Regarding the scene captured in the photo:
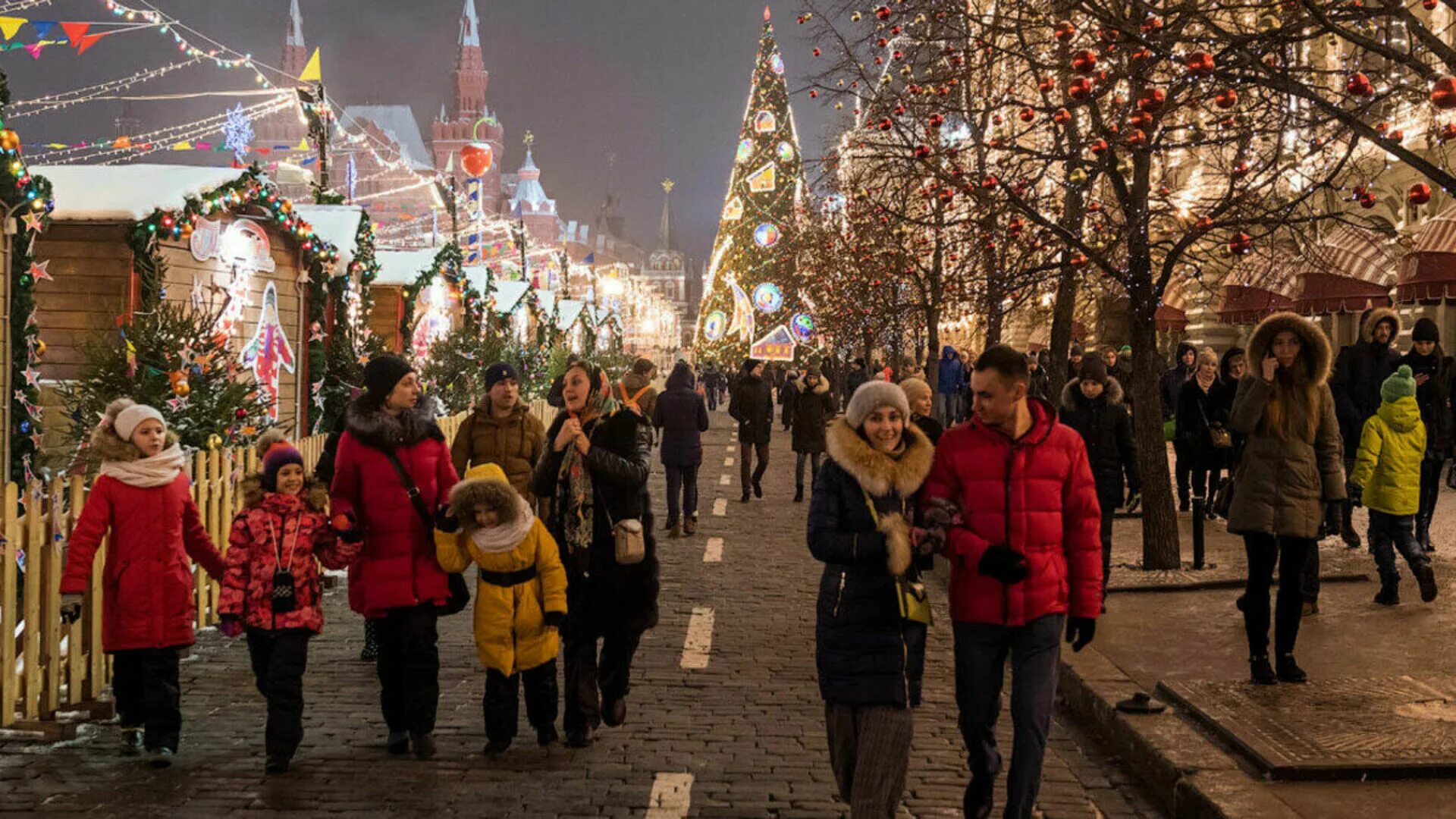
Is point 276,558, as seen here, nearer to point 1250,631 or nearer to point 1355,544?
point 1250,631

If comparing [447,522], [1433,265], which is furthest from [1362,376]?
[447,522]

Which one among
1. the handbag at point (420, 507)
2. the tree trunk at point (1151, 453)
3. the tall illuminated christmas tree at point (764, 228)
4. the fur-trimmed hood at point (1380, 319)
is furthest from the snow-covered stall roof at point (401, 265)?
the tall illuminated christmas tree at point (764, 228)

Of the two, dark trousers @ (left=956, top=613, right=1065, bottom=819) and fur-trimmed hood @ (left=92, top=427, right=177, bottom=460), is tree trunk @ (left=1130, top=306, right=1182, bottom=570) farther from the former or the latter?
fur-trimmed hood @ (left=92, top=427, right=177, bottom=460)

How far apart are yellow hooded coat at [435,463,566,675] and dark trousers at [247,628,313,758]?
766 mm

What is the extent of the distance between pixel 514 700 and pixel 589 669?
0.47m

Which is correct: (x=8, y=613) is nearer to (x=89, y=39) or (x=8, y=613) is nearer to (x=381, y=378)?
Answer: (x=381, y=378)

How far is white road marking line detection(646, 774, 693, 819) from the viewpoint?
5.81 m

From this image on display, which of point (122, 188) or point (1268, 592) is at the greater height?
point (122, 188)

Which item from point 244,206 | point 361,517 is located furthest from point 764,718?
point 244,206

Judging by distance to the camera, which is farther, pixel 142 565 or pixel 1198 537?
pixel 1198 537

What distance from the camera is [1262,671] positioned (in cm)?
756

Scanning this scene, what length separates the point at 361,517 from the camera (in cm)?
684

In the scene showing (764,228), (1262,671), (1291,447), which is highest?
(764,228)

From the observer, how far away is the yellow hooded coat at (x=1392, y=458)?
10008 millimetres
